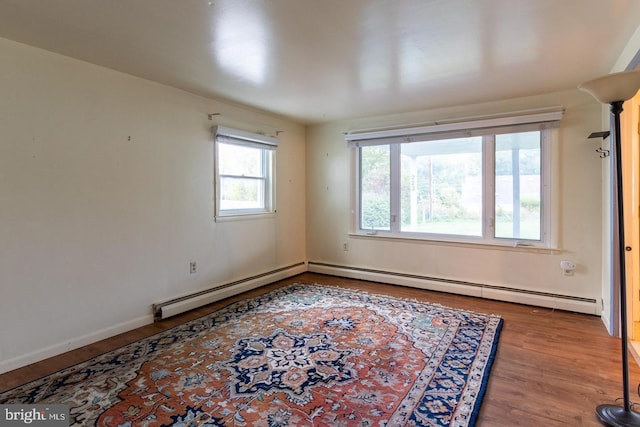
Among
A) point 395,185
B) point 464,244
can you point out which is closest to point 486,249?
point 464,244

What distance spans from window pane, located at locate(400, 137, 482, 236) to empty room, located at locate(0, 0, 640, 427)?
0.08ft

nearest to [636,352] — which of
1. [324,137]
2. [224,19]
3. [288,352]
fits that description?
[288,352]

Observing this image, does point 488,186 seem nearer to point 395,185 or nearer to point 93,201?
point 395,185

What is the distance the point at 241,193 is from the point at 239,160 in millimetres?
426

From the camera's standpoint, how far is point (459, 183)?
4281mm

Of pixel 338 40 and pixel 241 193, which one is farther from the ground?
pixel 338 40

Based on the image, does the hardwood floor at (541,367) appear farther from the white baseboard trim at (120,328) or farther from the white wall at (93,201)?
the white wall at (93,201)

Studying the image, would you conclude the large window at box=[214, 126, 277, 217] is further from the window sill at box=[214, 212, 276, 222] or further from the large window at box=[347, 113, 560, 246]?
the large window at box=[347, 113, 560, 246]

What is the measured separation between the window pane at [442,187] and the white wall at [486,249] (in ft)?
0.95

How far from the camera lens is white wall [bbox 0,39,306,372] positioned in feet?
8.04

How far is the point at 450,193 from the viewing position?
4348 millimetres

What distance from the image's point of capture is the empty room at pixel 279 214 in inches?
79.8

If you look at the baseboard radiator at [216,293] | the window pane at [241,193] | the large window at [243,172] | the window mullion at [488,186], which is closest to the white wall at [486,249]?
the window mullion at [488,186]

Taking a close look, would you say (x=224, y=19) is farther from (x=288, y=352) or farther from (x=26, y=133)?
(x=288, y=352)
